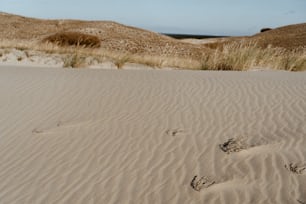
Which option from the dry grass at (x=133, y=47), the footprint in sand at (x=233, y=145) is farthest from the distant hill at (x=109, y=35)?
the footprint in sand at (x=233, y=145)

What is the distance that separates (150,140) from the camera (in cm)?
493

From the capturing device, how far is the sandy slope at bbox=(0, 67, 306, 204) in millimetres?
3816

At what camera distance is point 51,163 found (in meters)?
4.48

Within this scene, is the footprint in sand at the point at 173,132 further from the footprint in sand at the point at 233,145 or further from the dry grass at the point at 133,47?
the dry grass at the point at 133,47

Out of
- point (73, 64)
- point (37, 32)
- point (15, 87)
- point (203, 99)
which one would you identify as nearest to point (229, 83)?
point (203, 99)

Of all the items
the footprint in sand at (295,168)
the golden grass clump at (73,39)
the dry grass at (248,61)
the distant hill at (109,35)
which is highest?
the footprint in sand at (295,168)

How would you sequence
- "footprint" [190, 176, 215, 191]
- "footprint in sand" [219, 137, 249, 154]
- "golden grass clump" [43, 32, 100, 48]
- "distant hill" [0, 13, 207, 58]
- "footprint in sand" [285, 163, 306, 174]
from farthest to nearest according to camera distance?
"distant hill" [0, 13, 207, 58], "golden grass clump" [43, 32, 100, 48], "footprint in sand" [219, 137, 249, 154], "footprint in sand" [285, 163, 306, 174], "footprint" [190, 176, 215, 191]

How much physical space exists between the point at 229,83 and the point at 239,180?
4140 mm

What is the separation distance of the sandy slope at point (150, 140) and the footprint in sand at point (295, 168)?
0.03 metres

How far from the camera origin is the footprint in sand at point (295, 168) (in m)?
Answer: 3.93

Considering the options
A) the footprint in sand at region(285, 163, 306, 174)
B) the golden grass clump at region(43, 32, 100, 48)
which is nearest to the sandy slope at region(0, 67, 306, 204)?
the footprint in sand at region(285, 163, 306, 174)

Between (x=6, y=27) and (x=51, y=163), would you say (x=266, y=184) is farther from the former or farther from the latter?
(x=6, y=27)

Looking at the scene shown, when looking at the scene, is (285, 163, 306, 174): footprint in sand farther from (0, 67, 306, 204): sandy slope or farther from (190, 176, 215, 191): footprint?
(190, 176, 215, 191): footprint

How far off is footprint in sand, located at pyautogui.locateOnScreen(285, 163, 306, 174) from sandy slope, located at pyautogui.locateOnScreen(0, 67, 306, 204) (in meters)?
0.03
